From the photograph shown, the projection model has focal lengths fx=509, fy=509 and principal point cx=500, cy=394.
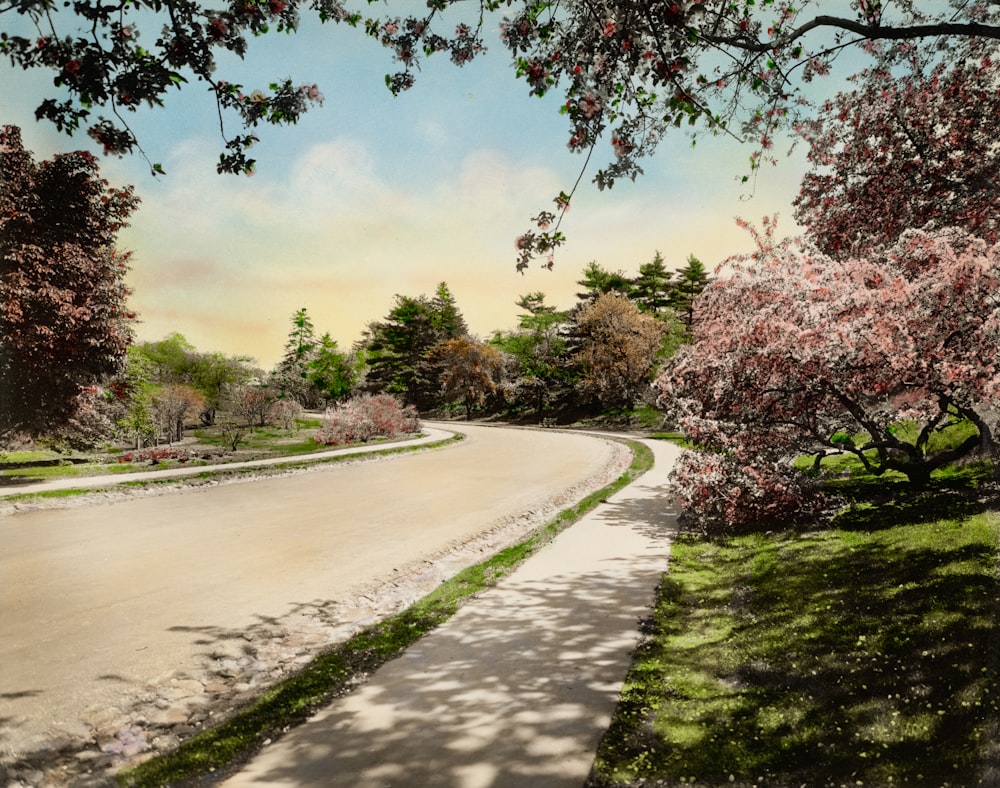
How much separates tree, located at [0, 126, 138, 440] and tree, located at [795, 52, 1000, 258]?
13702 millimetres

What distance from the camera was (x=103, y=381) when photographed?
14781mm

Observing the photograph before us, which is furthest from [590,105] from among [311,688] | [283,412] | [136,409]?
[283,412]

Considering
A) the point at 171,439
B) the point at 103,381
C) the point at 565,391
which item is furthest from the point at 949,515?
the point at 565,391

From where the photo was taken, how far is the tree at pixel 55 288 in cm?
1084

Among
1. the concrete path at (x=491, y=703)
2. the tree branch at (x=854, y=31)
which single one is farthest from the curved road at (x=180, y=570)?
the tree branch at (x=854, y=31)

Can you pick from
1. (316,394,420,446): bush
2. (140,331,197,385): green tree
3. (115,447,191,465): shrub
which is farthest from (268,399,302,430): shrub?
(115,447,191,465): shrub

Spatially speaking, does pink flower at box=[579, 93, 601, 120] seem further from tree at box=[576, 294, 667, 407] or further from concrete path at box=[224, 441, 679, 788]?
tree at box=[576, 294, 667, 407]

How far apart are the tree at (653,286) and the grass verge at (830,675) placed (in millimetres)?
46902

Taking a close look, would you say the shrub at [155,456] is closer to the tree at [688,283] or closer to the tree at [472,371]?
the tree at [472,371]

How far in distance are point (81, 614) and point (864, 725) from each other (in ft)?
24.4

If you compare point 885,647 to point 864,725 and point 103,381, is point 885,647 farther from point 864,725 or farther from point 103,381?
point 103,381

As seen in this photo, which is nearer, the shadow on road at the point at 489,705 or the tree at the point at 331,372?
the shadow on road at the point at 489,705

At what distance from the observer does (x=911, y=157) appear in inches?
299

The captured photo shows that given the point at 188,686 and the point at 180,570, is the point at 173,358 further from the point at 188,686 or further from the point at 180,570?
the point at 188,686
